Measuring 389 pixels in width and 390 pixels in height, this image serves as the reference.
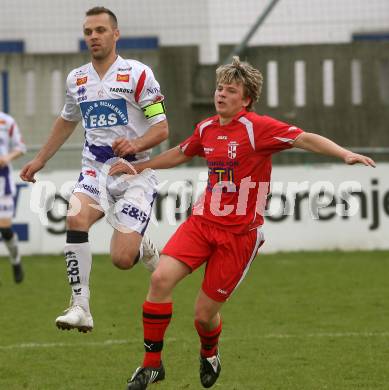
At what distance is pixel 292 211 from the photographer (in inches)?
621

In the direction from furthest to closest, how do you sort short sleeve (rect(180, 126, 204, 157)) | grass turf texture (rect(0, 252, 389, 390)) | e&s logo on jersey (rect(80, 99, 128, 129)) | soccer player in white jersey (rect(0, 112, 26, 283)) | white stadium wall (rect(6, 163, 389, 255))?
white stadium wall (rect(6, 163, 389, 255)), soccer player in white jersey (rect(0, 112, 26, 283)), e&s logo on jersey (rect(80, 99, 128, 129)), grass turf texture (rect(0, 252, 389, 390)), short sleeve (rect(180, 126, 204, 157))

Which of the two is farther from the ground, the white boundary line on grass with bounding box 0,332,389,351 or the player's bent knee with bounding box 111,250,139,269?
the player's bent knee with bounding box 111,250,139,269

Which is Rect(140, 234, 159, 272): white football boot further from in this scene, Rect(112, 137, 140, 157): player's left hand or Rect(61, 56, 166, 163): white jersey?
Rect(112, 137, 140, 157): player's left hand

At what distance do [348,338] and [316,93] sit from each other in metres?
8.47

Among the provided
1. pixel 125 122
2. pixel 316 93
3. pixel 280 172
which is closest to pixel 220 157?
pixel 125 122

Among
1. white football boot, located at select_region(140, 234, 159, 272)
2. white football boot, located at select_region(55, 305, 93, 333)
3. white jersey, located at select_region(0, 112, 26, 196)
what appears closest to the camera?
white football boot, located at select_region(55, 305, 93, 333)

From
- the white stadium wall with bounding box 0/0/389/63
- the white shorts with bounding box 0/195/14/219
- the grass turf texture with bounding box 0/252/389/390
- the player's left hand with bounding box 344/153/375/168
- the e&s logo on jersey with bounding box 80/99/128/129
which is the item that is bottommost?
the grass turf texture with bounding box 0/252/389/390

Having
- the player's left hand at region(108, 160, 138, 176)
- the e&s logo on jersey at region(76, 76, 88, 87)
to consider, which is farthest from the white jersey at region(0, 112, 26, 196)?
the player's left hand at region(108, 160, 138, 176)

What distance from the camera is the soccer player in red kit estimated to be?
716 cm

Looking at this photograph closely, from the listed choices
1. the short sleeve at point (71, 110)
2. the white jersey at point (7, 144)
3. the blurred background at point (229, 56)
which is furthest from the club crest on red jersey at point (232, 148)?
the blurred background at point (229, 56)

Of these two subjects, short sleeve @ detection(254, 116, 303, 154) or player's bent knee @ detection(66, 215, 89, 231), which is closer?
short sleeve @ detection(254, 116, 303, 154)

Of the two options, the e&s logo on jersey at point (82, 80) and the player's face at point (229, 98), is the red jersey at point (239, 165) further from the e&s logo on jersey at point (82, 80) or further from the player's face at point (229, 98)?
the e&s logo on jersey at point (82, 80)

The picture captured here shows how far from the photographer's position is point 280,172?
16125 mm

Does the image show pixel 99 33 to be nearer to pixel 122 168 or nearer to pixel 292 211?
pixel 122 168
